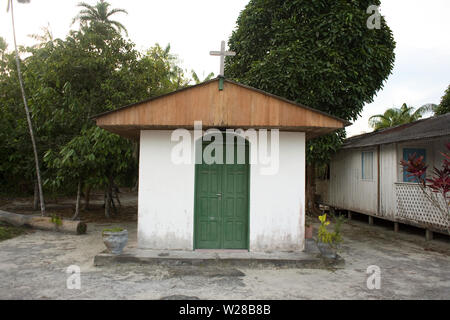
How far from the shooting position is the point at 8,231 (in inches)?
387

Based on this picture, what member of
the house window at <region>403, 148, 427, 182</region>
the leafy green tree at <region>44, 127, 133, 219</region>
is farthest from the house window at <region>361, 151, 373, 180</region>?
the leafy green tree at <region>44, 127, 133, 219</region>

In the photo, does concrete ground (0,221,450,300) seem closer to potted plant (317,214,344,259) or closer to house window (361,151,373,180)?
potted plant (317,214,344,259)

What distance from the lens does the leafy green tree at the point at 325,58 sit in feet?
41.6

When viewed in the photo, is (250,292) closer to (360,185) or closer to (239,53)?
(360,185)

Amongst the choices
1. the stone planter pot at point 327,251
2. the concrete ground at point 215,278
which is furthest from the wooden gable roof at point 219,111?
the concrete ground at point 215,278

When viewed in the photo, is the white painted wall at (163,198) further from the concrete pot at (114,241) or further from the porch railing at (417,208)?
the porch railing at (417,208)

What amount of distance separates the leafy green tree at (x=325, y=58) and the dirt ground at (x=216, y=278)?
662 cm

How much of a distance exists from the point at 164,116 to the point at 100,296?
3.44 meters

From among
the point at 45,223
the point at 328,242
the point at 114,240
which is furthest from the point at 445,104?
the point at 45,223

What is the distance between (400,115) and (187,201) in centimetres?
2342

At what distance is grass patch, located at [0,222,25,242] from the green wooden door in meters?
5.78

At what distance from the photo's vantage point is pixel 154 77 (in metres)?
12.1

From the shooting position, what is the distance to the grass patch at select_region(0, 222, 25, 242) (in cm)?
934

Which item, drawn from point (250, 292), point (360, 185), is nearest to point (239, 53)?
point (360, 185)
